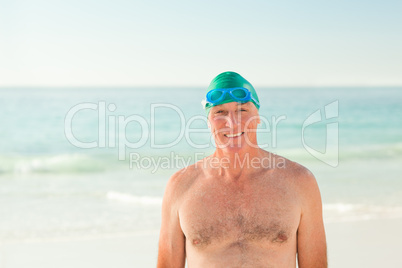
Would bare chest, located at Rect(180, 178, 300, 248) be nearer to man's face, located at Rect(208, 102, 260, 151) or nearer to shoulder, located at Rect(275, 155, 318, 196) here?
shoulder, located at Rect(275, 155, 318, 196)

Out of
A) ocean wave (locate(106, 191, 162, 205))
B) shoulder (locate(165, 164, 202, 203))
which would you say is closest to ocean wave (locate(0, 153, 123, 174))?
ocean wave (locate(106, 191, 162, 205))

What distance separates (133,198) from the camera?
367 inches

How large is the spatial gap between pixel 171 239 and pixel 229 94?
2.57ft

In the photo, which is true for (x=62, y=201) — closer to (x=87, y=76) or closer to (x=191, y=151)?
(x=191, y=151)

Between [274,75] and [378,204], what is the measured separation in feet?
84.9

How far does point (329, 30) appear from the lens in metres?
30.4

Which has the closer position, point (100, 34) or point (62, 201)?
point (62, 201)

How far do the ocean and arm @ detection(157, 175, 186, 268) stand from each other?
13.0 ft

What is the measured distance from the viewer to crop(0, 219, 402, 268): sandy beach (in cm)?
522

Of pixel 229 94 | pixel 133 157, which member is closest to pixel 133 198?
pixel 133 157

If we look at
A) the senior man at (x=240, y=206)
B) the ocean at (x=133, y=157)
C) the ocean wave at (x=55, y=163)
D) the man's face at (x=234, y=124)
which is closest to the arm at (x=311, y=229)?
the senior man at (x=240, y=206)

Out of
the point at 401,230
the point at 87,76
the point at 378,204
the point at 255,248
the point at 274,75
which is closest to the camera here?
the point at 255,248

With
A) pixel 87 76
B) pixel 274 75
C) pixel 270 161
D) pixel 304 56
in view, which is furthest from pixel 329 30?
pixel 270 161

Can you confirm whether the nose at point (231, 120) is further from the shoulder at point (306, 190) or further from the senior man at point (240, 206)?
the shoulder at point (306, 190)
